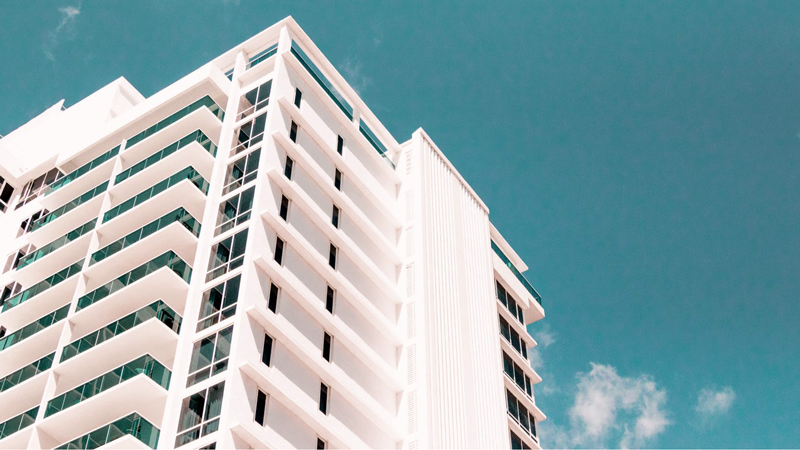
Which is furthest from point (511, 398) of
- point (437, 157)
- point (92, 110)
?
point (92, 110)

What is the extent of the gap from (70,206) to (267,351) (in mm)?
19045

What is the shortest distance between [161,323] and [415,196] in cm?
2057

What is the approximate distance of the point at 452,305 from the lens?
171 feet

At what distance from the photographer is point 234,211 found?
44.6 metres

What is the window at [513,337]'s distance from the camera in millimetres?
60744

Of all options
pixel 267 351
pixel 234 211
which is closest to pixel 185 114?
pixel 234 211

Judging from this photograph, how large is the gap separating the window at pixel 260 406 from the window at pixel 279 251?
7.33 metres

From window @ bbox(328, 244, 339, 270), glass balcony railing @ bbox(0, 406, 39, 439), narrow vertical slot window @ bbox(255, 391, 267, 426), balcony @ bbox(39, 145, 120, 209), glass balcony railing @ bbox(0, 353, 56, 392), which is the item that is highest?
balcony @ bbox(39, 145, 120, 209)

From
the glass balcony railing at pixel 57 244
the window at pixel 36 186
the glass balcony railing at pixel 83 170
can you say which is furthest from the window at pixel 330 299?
the window at pixel 36 186

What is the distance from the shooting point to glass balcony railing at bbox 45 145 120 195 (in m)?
53.1

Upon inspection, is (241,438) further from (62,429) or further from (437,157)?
(437,157)

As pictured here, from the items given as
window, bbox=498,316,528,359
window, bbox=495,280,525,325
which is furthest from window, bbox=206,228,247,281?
window, bbox=495,280,525,325

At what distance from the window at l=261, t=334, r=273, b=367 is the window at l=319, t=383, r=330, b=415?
3.39 metres

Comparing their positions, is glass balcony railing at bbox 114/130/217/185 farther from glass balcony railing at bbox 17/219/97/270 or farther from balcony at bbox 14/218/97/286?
balcony at bbox 14/218/97/286
